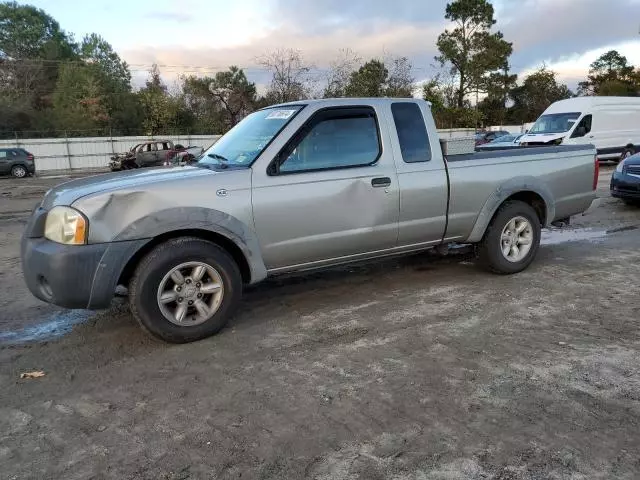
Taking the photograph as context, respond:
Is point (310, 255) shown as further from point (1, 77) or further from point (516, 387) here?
point (1, 77)

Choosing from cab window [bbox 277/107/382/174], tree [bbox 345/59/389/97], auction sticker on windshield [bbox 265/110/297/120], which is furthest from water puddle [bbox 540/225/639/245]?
tree [bbox 345/59/389/97]

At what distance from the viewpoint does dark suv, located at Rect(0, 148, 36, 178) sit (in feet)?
91.0

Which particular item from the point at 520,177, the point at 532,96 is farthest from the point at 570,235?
the point at 532,96

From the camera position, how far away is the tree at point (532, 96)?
204 ft

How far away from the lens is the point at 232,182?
422 centimetres

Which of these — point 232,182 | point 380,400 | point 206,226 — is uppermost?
point 232,182

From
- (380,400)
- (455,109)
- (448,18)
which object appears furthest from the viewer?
(448,18)

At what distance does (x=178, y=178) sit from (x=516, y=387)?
283 centimetres

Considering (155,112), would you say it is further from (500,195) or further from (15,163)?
(500,195)

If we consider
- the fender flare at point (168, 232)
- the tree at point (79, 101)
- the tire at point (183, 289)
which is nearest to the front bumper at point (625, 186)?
the fender flare at point (168, 232)

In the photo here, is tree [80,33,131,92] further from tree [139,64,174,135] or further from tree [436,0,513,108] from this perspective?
tree [436,0,513,108]

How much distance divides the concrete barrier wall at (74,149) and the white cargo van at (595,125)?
22594 millimetres

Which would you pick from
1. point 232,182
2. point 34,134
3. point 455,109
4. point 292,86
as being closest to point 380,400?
point 232,182

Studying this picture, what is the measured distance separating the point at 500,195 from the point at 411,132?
1224 millimetres
